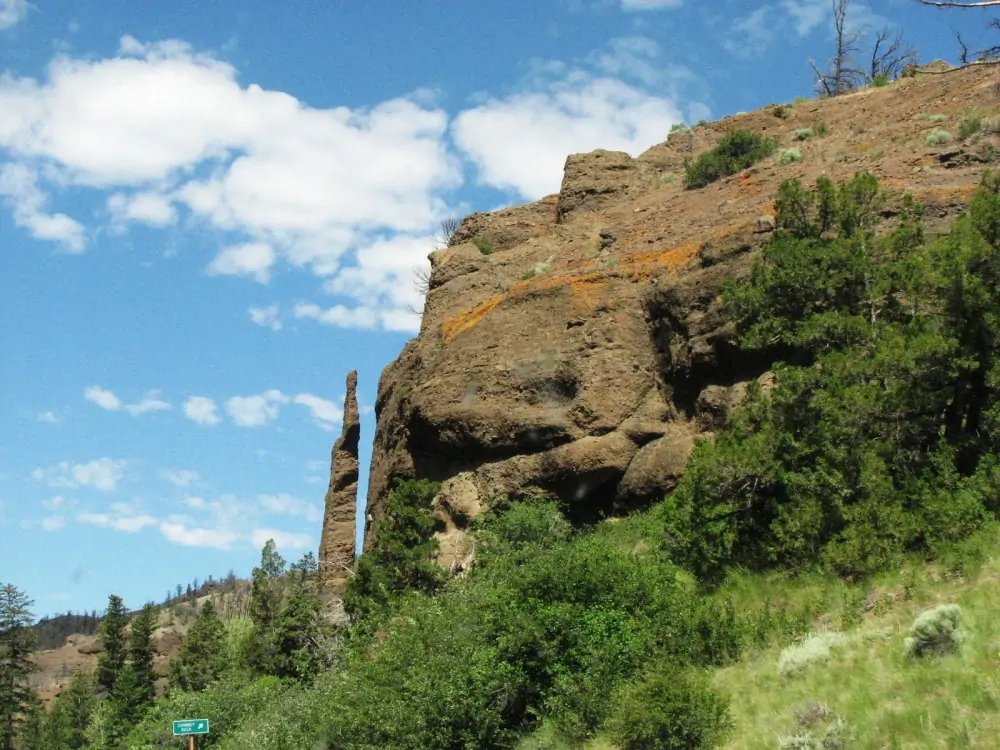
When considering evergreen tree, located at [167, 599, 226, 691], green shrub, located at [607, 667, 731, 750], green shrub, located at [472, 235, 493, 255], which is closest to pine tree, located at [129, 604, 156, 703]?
evergreen tree, located at [167, 599, 226, 691]

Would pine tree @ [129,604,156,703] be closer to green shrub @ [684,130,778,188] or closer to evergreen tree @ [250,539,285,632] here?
evergreen tree @ [250,539,285,632]

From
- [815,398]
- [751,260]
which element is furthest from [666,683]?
[751,260]

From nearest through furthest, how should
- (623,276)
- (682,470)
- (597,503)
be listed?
(682,470), (597,503), (623,276)

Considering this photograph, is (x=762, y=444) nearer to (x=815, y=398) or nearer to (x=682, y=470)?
(x=815, y=398)

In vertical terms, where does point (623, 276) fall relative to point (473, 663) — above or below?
above

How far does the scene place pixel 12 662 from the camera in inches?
2470

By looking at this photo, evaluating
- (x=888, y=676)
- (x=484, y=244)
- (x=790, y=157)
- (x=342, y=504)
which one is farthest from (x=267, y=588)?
(x=888, y=676)

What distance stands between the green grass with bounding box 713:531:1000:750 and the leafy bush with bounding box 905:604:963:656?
149 millimetres

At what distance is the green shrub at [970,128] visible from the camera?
28375mm

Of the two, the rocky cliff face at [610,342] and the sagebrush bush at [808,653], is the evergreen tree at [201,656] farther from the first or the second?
the sagebrush bush at [808,653]

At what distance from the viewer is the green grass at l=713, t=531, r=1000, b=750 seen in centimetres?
1084

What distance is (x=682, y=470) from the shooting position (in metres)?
25.3

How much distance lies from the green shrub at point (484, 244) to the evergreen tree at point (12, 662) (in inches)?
1654

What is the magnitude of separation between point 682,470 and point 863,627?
1065 centimetres
